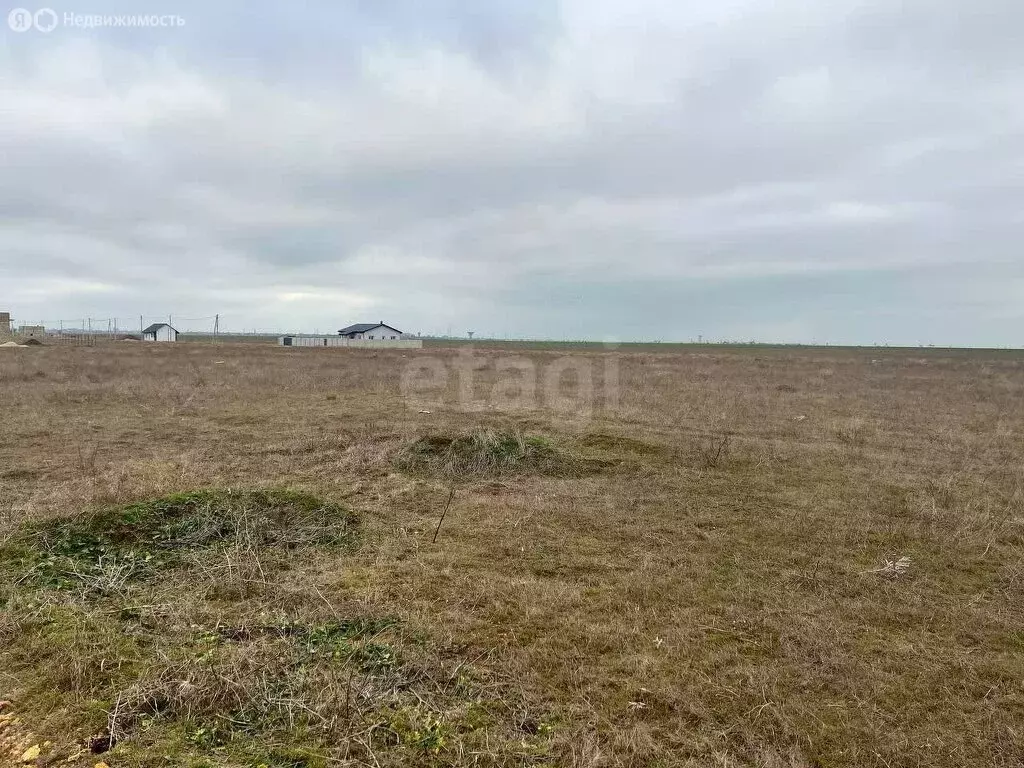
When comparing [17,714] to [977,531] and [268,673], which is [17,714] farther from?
[977,531]

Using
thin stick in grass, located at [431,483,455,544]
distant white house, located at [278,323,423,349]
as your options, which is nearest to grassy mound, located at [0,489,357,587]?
thin stick in grass, located at [431,483,455,544]

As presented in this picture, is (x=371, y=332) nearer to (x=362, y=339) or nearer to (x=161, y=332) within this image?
(x=362, y=339)

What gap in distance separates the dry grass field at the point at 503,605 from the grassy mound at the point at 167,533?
0.03m

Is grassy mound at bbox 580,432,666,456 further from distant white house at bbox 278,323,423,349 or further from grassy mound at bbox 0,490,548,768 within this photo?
distant white house at bbox 278,323,423,349

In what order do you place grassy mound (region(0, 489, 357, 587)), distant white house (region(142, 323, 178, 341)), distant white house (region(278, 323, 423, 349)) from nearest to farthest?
grassy mound (region(0, 489, 357, 587)), distant white house (region(278, 323, 423, 349)), distant white house (region(142, 323, 178, 341))

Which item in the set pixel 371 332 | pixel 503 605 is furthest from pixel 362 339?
pixel 503 605

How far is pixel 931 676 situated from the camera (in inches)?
128

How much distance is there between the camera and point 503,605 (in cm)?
394

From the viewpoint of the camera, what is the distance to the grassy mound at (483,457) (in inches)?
306

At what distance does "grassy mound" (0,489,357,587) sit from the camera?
406 centimetres

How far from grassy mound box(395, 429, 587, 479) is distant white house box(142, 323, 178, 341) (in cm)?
7964

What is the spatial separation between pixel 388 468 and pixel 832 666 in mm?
5742

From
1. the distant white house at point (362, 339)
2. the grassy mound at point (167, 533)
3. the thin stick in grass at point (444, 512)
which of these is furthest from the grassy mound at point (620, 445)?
the distant white house at point (362, 339)

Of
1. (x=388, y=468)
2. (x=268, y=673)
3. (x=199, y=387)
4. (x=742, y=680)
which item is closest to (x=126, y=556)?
(x=268, y=673)
